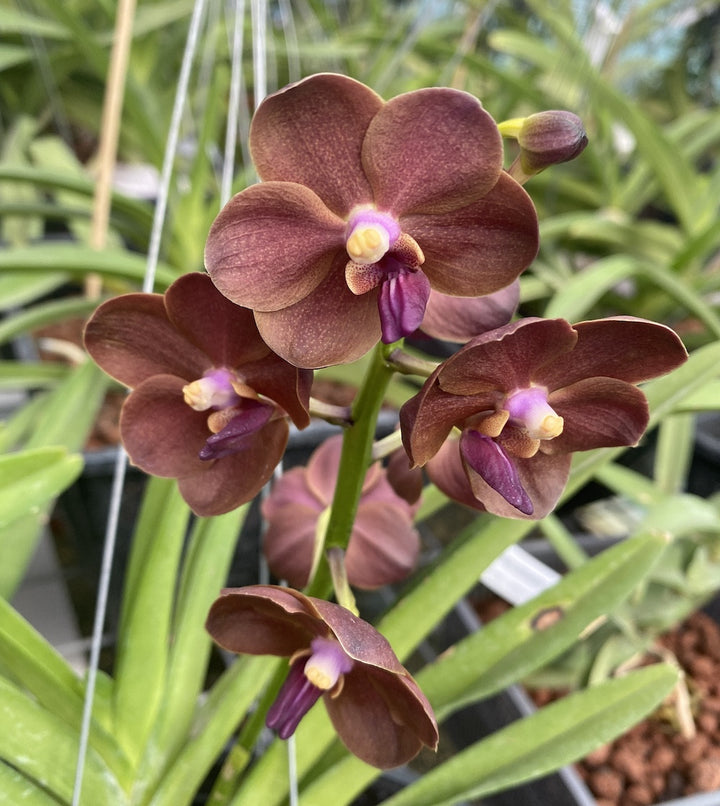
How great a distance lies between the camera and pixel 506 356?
0.29 meters

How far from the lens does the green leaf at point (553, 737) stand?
1.55 ft

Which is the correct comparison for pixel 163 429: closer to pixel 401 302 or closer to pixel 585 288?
pixel 401 302

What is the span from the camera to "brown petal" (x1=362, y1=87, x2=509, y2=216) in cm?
26

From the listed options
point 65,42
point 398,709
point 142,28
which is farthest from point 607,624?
point 65,42

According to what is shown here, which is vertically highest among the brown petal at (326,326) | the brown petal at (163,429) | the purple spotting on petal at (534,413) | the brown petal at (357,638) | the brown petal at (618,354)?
the brown petal at (326,326)

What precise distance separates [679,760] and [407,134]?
824mm

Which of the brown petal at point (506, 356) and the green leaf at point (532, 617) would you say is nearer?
the brown petal at point (506, 356)

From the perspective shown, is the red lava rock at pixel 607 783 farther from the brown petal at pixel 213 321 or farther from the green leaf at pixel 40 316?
the green leaf at pixel 40 316

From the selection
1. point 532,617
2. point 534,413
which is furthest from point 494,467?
point 532,617

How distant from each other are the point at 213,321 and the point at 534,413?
155 millimetres

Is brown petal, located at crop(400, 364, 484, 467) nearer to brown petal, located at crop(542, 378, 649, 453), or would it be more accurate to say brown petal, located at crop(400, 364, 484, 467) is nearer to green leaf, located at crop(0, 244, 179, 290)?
brown petal, located at crop(542, 378, 649, 453)

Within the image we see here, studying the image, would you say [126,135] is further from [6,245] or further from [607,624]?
[607,624]

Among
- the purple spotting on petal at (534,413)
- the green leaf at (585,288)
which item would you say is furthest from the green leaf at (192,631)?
the green leaf at (585,288)

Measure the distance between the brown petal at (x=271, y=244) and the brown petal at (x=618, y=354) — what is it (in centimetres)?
11
